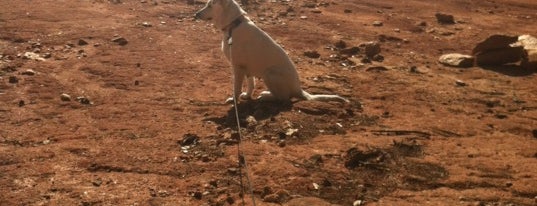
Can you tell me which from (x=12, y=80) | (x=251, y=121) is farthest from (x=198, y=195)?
(x=12, y=80)

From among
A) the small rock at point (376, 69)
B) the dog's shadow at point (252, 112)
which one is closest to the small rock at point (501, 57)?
the small rock at point (376, 69)

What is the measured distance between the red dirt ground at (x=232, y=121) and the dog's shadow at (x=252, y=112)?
0.04m

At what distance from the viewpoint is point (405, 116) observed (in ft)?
26.1

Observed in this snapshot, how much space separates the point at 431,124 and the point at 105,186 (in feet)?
13.9

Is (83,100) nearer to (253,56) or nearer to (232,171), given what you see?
(253,56)

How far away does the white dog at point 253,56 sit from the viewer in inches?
311

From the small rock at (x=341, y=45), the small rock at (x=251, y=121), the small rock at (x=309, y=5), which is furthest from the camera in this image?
the small rock at (x=309, y=5)

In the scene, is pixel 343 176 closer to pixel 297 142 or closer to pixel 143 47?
pixel 297 142

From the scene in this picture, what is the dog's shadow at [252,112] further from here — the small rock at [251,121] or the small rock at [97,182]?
the small rock at [97,182]

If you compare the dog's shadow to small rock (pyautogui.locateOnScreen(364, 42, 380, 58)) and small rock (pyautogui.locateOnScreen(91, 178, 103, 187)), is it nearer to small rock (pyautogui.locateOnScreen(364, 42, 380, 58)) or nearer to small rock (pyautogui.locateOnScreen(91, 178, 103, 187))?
small rock (pyautogui.locateOnScreen(91, 178, 103, 187))

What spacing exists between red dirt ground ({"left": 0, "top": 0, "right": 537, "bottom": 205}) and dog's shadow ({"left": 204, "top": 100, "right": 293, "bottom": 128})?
4 centimetres

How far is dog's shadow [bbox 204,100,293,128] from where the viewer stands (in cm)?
734

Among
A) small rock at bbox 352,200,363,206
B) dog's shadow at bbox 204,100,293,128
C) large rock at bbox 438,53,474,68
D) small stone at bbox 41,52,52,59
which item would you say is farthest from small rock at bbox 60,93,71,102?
large rock at bbox 438,53,474,68

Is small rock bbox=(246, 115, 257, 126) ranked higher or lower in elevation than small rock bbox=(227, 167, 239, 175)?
lower
